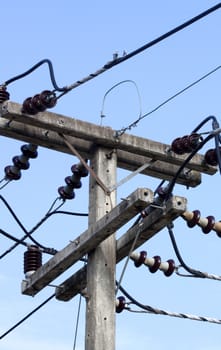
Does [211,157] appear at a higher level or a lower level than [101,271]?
higher

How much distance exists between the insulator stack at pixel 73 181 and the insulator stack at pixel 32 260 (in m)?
0.86

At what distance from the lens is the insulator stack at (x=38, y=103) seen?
12109mm

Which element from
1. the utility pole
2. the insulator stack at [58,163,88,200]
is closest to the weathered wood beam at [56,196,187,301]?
the utility pole

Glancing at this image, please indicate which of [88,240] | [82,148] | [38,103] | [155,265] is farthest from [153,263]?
[38,103]

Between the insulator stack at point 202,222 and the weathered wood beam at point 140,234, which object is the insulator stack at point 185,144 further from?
the weathered wood beam at point 140,234

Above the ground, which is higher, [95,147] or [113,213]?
[95,147]

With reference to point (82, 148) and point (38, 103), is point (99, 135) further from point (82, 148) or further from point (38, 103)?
point (38, 103)

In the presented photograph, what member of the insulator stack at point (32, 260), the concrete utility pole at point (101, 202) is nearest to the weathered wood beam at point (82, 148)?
the concrete utility pole at point (101, 202)

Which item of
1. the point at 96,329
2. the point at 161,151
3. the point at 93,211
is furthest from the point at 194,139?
the point at 96,329

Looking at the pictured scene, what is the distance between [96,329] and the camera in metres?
11.7

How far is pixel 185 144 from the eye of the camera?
41.4 ft

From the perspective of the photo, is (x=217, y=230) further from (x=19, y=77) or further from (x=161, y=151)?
(x=19, y=77)

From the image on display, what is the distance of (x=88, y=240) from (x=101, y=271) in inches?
12.3

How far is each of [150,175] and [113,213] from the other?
5.08 feet
